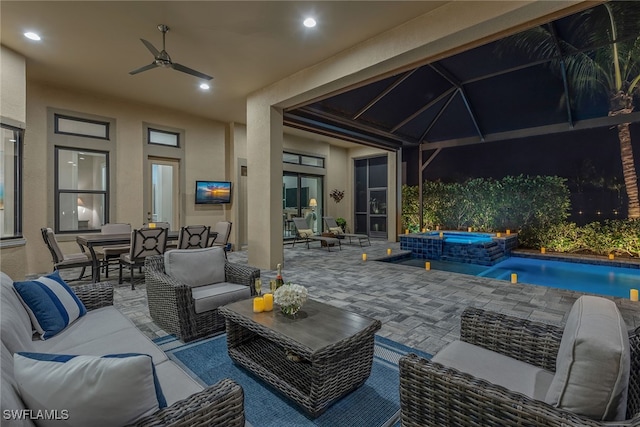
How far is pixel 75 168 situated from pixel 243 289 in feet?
18.7

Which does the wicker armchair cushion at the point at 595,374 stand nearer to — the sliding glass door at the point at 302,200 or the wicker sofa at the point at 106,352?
the wicker sofa at the point at 106,352

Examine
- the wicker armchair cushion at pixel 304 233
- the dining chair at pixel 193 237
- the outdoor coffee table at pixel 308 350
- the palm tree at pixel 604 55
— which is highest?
the palm tree at pixel 604 55

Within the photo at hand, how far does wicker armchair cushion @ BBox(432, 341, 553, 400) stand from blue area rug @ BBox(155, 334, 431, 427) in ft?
1.77

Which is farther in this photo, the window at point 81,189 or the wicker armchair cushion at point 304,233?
the wicker armchair cushion at point 304,233

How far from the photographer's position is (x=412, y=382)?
1411 mm

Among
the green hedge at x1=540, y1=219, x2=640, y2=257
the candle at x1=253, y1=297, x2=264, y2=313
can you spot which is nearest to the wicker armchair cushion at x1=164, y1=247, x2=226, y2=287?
the candle at x1=253, y1=297, x2=264, y2=313

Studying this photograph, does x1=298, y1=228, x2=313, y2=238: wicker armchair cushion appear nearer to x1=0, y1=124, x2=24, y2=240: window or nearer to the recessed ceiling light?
x1=0, y1=124, x2=24, y2=240: window

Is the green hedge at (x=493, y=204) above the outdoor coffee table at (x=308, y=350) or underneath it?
above

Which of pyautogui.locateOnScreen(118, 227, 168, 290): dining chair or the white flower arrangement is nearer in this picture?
the white flower arrangement

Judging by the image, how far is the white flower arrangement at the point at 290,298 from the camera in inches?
84.7

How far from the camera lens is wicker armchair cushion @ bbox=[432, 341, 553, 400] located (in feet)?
4.78

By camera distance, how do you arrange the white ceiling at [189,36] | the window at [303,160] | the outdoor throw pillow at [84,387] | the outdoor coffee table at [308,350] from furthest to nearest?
the window at [303,160] → the white ceiling at [189,36] → the outdoor coffee table at [308,350] → the outdoor throw pillow at [84,387]

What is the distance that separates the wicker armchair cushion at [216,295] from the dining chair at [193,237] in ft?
7.10

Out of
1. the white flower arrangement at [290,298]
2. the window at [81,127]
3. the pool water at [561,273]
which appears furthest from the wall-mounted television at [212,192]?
the white flower arrangement at [290,298]
